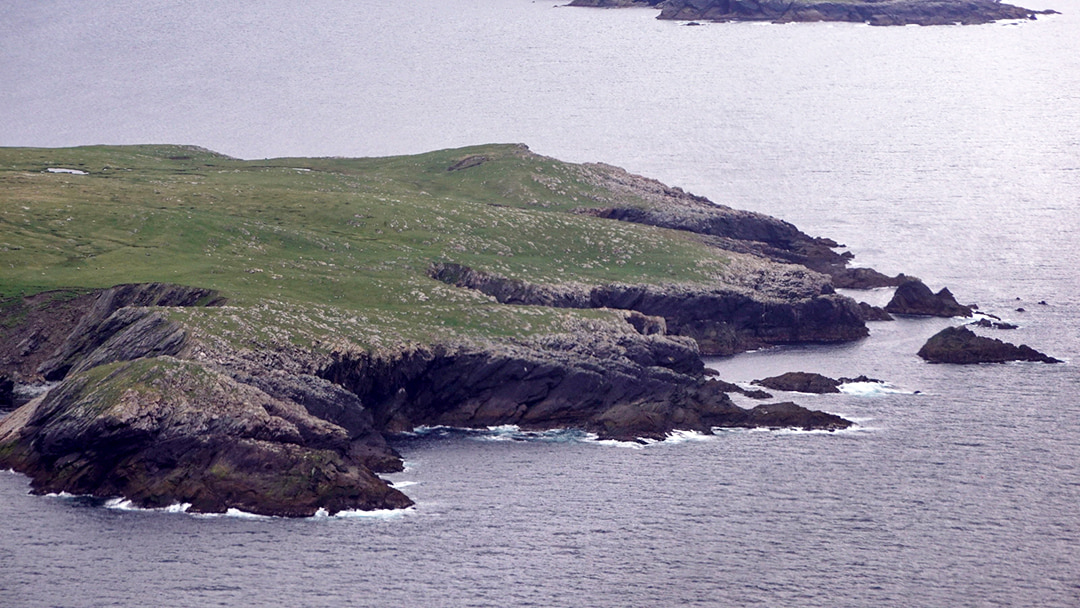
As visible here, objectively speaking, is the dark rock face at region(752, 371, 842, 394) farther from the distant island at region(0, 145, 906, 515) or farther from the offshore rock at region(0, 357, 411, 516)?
the offshore rock at region(0, 357, 411, 516)

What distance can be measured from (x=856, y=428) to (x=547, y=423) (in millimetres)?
20116

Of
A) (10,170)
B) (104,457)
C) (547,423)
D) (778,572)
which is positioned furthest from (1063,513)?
(10,170)

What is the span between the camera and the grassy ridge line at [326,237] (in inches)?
4252

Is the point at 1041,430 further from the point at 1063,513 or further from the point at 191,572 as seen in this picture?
the point at 191,572

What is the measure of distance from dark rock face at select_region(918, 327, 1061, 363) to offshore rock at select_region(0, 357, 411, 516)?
51.0 m

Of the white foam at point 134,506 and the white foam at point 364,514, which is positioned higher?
the white foam at point 364,514

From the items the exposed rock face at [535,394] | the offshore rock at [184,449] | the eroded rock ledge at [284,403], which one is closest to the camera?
the offshore rock at [184,449]

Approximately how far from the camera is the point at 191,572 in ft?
243

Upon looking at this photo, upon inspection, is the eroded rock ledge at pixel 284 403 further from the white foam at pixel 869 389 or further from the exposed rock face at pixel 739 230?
the exposed rock face at pixel 739 230

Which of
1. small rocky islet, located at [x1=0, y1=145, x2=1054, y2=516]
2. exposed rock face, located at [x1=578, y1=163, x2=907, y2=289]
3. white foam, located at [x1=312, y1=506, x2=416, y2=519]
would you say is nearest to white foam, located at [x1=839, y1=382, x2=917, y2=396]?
small rocky islet, located at [x1=0, y1=145, x2=1054, y2=516]

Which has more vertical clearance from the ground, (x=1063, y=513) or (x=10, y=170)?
(x=10, y=170)

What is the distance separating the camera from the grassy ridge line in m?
108

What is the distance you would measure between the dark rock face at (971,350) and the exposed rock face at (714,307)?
8.59 meters

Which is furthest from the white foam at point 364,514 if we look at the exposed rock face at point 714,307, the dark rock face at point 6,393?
the exposed rock face at point 714,307
